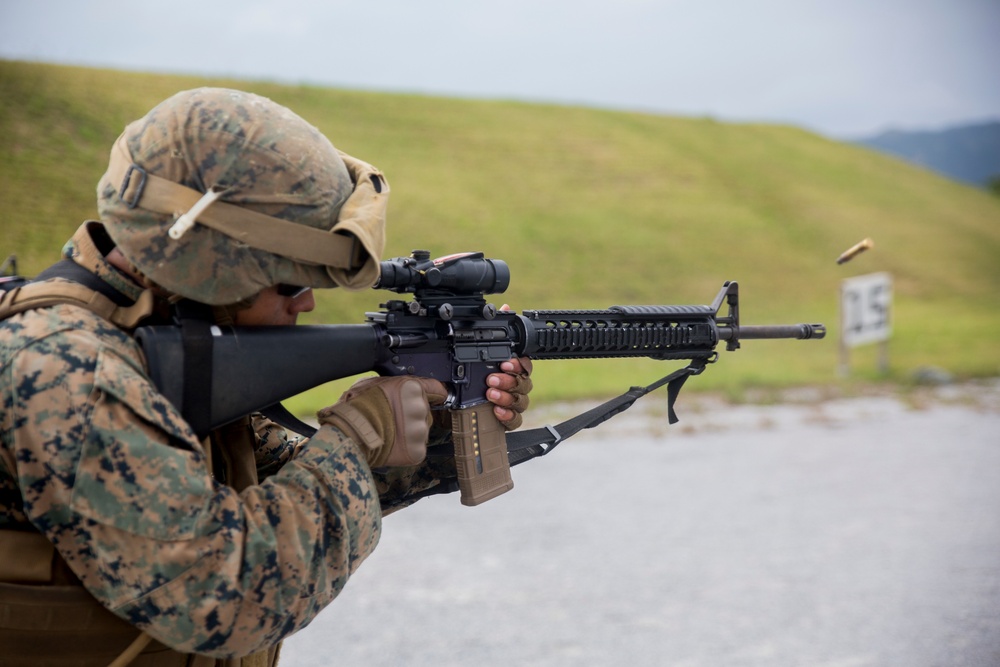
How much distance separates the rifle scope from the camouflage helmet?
18.9 inches

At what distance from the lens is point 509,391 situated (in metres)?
2.80

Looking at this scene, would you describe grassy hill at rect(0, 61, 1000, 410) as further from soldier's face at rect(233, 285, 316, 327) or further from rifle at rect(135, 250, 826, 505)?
soldier's face at rect(233, 285, 316, 327)

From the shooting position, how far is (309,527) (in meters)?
1.91

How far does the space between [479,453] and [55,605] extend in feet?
3.94

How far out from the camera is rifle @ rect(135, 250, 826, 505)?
2037 millimetres

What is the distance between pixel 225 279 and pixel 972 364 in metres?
14.0

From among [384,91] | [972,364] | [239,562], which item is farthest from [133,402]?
[384,91]

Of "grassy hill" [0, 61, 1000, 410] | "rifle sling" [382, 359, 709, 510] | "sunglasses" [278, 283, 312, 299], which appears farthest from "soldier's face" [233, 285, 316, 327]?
"grassy hill" [0, 61, 1000, 410]

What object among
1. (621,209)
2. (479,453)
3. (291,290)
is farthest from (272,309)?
(621,209)

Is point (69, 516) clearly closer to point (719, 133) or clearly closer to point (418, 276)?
point (418, 276)

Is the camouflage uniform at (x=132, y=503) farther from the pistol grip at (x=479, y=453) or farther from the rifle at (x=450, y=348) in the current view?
the pistol grip at (x=479, y=453)

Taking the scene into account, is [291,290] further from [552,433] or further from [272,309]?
[552,433]

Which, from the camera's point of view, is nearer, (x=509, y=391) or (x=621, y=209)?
(x=509, y=391)

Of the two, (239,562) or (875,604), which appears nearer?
(239,562)
